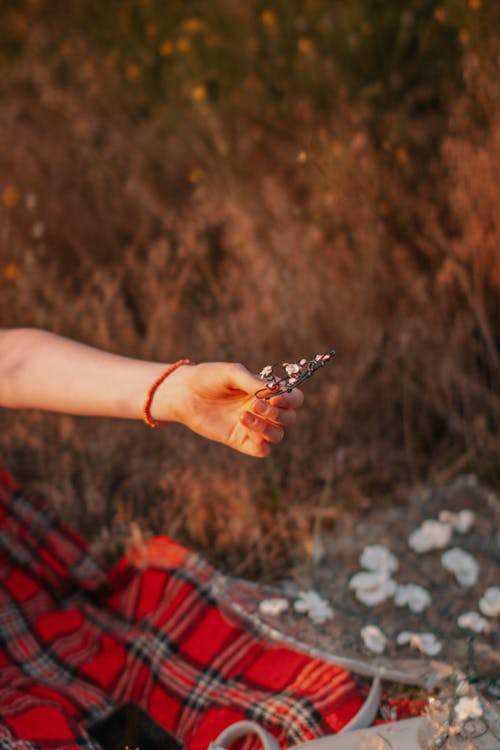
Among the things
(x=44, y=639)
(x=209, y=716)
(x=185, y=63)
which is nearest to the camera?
(x=209, y=716)

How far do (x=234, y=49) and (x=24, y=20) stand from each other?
1.78 meters

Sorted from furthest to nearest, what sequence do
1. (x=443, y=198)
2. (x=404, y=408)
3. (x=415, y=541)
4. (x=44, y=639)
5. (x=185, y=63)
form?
(x=185, y=63) < (x=443, y=198) < (x=404, y=408) < (x=415, y=541) < (x=44, y=639)

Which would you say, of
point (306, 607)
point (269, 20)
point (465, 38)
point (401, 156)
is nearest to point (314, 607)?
point (306, 607)

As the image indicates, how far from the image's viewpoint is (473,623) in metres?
1.57

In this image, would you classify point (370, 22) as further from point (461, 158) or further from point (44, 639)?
point (44, 639)

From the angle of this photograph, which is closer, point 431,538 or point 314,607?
point 314,607

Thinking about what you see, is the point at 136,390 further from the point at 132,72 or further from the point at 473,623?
the point at 132,72

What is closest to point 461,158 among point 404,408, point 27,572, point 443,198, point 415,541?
point 443,198

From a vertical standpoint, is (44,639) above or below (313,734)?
above

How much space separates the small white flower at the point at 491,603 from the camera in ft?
5.24

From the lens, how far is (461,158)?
2.41 m

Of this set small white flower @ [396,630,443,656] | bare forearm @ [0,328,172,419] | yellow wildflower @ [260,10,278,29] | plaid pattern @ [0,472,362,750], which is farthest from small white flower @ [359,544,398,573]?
yellow wildflower @ [260,10,278,29]

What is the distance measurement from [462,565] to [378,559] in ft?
0.59

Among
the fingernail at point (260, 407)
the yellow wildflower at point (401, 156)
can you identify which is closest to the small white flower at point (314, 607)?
the fingernail at point (260, 407)
